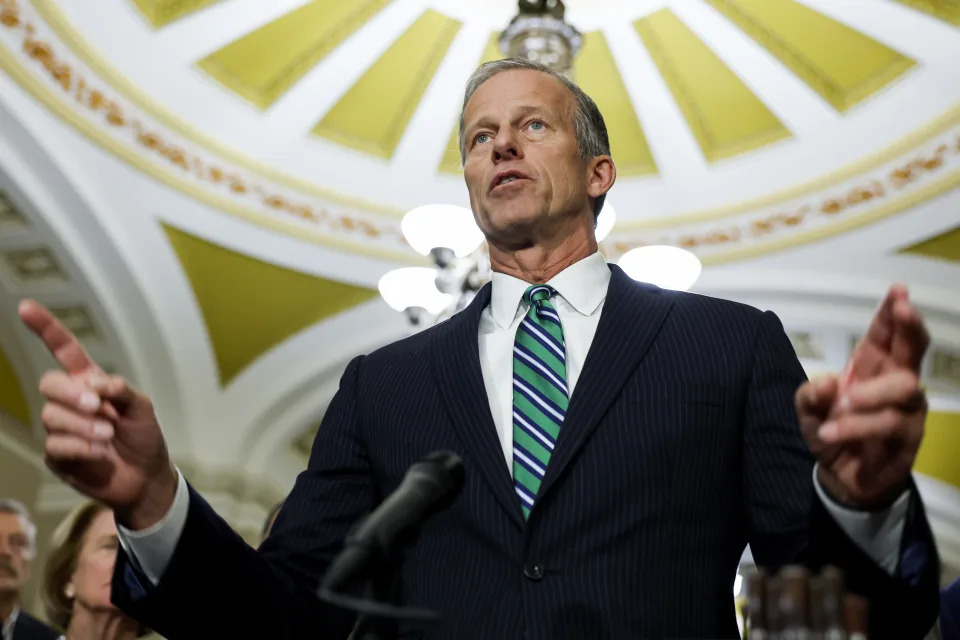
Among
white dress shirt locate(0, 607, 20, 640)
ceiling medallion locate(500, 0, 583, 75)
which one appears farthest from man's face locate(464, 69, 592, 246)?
ceiling medallion locate(500, 0, 583, 75)

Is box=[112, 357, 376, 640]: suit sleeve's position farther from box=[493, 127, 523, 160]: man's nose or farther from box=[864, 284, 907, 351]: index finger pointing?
box=[864, 284, 907, 351]: index finger pointing

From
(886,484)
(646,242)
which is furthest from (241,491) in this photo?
(886,484)

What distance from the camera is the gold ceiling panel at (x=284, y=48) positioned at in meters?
7.40

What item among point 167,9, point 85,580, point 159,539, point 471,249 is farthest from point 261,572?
point 167,9

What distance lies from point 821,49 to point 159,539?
6.79 m

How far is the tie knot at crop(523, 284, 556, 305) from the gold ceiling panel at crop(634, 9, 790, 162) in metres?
6.04

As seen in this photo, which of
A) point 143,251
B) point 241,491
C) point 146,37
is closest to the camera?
point 146,37

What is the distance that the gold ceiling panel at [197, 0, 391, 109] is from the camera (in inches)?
291

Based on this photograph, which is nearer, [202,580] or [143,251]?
[202,580]

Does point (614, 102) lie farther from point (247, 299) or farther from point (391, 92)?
point (247, 299)

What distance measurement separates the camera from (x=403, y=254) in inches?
340

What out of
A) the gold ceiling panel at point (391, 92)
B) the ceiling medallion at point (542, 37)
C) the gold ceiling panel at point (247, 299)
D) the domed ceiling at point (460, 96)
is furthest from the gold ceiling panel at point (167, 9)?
the ceiling medallion at point (542, 37)

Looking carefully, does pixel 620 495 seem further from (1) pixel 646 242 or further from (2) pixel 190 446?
(2) pixel 190 446

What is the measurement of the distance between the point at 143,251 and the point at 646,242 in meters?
3.54
